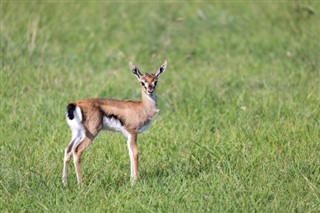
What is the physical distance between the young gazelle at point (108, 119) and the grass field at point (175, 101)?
0.68 ft

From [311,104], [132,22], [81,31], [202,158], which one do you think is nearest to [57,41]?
[81,31]

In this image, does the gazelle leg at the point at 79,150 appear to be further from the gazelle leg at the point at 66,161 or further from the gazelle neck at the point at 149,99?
the gazelle neck at the point at 149,99

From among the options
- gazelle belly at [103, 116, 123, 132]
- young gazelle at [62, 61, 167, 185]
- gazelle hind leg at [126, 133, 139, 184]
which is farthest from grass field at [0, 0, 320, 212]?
gazelle belly at [103, 116, 123, 132]

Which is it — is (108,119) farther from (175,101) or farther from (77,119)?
(175,101)

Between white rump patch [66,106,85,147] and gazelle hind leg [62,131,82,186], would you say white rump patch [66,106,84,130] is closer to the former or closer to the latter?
white rump patch [66,106,85,147]

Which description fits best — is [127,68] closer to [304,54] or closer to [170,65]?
[170,65]

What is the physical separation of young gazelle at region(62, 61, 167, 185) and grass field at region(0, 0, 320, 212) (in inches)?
8.2

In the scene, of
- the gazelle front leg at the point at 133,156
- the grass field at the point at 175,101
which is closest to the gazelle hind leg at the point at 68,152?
the grass field at the point at 175,101

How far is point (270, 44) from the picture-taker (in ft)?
37.4

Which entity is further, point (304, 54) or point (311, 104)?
point (304, 54)

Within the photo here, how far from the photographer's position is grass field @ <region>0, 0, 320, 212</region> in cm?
612

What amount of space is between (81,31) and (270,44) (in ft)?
7.85

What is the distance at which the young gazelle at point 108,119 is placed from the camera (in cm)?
635

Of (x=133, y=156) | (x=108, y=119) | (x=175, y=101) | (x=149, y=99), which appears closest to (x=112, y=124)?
(x=108, y=119)
